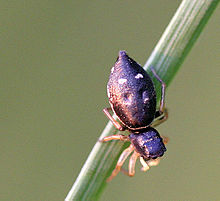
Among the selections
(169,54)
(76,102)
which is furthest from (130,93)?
(76,102)

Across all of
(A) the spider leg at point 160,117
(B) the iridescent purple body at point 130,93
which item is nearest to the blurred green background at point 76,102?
→ (A) the spider leg at point 160,117

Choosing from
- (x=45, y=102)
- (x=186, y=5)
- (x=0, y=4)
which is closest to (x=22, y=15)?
(x=0, y=4)

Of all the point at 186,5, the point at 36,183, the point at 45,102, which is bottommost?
the point at 36,183

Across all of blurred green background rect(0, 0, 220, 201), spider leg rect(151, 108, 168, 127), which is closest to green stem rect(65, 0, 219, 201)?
spider leg rect(151, 108, 168, 127)

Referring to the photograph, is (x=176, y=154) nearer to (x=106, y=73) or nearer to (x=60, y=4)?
(x=106, y=73)

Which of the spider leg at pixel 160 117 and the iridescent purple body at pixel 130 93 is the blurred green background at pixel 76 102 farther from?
the iridescent purple body at pixel 130 93

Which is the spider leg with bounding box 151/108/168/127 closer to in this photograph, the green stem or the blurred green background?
the green stem
